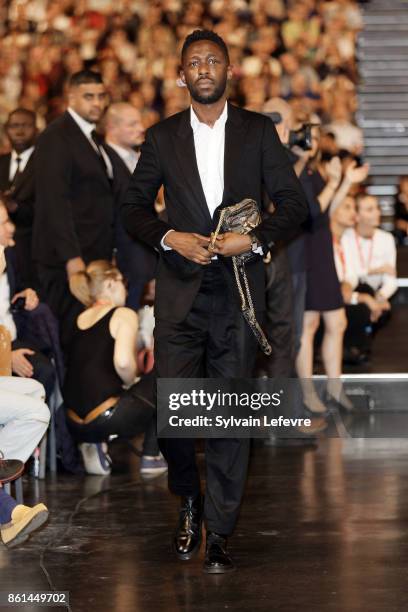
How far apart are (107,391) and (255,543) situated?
1.64 m

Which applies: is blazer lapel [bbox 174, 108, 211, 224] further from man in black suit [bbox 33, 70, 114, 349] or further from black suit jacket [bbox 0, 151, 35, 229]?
black suit jacket [bbox 0, 151, 35, 229]

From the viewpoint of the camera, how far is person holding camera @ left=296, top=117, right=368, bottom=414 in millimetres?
7422

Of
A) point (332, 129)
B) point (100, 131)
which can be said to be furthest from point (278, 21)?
point (100, 131)

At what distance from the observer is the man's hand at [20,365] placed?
618 cm

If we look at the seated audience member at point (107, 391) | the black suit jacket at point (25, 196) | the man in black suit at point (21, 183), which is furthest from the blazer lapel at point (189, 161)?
the black suit jacket at point (25, 196)

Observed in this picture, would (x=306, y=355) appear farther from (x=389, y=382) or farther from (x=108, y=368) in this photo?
(x=108, y=368)

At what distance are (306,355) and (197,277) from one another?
322cm

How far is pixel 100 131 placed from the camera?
11.1 metres

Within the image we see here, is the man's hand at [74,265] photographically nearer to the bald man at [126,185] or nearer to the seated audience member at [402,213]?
the bald man at [126,185]

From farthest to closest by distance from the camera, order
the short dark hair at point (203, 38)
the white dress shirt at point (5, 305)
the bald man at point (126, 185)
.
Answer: the bald man at point (126, 185) → the white dress shirt at point (5, 305) → the short dark hair at point (203, 38)

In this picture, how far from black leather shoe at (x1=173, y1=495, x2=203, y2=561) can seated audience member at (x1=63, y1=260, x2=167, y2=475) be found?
1.50 meters

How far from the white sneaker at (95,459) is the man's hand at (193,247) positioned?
2217 millimetres

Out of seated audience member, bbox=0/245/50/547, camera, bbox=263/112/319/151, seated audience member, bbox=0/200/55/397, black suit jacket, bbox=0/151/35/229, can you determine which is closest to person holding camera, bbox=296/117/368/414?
camera, bbox=263/112/319/151

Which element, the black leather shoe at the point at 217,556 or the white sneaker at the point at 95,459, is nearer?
the black leather shoe at the point at 217,556
